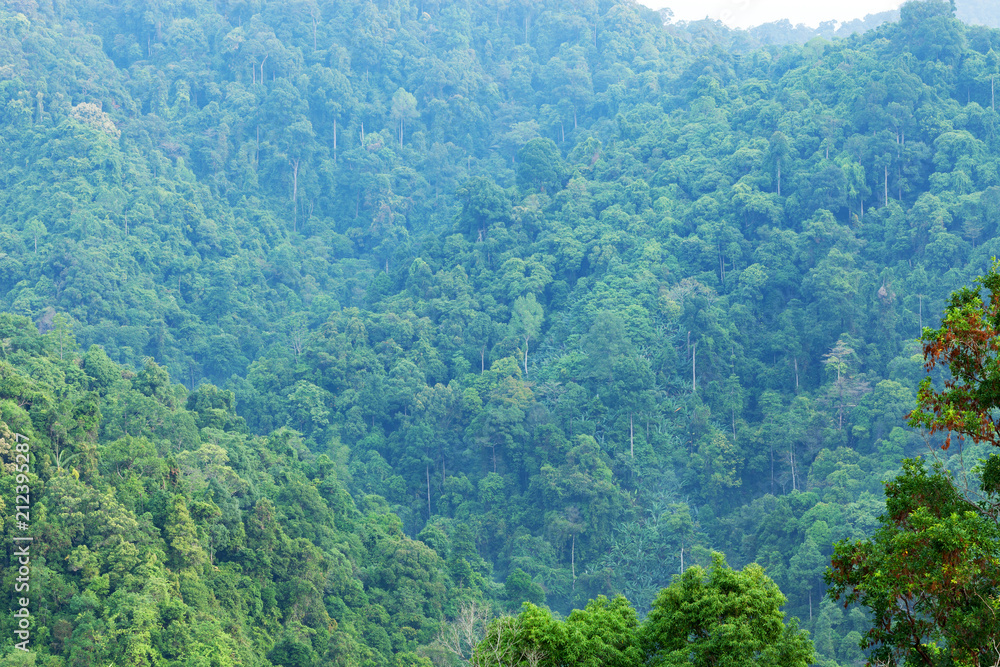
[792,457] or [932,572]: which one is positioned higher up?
[792,457]

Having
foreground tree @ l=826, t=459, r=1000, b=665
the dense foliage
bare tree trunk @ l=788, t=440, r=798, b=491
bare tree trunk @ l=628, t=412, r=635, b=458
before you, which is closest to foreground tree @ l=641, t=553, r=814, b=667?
the dense foliage

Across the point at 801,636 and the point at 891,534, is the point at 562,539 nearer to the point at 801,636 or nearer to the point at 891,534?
the point at 801,636

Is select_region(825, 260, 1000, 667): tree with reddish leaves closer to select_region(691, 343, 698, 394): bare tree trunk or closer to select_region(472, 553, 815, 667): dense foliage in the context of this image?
select_region(472, 553, 815, 667): dense foliage

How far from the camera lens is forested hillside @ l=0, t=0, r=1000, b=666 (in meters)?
29.9

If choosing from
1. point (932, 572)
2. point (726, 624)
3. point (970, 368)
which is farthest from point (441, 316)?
point (932, 572)

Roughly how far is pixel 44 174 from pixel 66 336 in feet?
74.3

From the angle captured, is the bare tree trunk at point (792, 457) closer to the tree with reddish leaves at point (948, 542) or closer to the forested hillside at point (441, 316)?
the forested hillside at point (441, 316)

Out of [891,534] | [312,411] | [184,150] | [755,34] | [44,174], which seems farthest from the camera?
[755,34]

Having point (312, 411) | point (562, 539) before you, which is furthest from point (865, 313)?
point (312, 411)

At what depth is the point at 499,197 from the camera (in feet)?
178

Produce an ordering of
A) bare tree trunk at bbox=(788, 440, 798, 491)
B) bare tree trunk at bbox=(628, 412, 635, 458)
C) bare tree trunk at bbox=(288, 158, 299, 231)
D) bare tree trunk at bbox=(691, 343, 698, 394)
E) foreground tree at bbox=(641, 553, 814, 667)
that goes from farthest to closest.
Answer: bare tree trunk at bbox=(288, 158, 299, 231) → bare tree trunk at bbox=(691, 343, 698, 394) → bare tree trunk at bbox=(628, 412, 635, 458) → bare tree trunk at bbox=(788, 440, 798, 491) → foreground tree at bbox=(641, 553, 814, 667)

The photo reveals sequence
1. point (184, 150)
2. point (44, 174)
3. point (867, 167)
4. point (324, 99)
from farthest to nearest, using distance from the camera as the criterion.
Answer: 1. point (324, 99)
2. point (184, 150)
3. point (44, 174)
4. point (867, 167)

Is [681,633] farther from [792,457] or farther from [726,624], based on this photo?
[792,457]

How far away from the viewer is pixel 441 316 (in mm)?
50281
